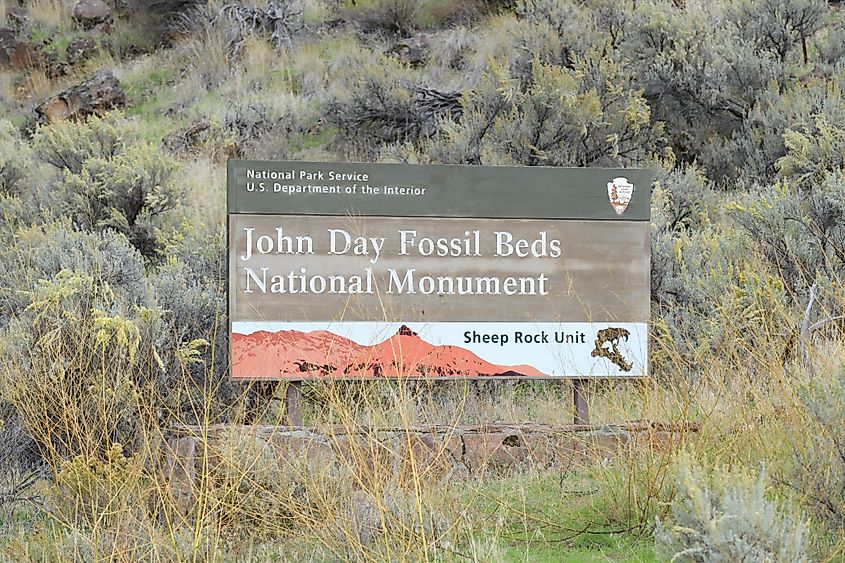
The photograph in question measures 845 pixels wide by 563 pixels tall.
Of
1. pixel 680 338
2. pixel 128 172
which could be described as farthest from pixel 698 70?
pixel 128 172

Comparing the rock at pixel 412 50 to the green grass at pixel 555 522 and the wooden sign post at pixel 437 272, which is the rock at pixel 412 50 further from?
the green grass at pixel 555 522

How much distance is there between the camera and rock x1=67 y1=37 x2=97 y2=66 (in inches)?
736

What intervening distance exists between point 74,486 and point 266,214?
208 cm

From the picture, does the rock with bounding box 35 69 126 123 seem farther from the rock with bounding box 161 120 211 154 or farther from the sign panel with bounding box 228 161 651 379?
the sign panel with bounding box 228 161 651 379

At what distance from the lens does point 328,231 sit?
21.6ft

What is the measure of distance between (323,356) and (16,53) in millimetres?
14878

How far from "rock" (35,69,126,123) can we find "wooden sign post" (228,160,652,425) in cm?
1005

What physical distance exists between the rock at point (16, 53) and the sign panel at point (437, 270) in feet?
45.9

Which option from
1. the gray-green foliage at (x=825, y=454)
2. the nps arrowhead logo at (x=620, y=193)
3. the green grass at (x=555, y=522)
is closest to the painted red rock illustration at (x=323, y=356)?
the green grass at (x=555, y=522)

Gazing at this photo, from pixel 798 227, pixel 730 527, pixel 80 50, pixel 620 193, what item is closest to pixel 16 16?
pixel 80 50

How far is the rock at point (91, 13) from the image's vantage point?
19.8 metres

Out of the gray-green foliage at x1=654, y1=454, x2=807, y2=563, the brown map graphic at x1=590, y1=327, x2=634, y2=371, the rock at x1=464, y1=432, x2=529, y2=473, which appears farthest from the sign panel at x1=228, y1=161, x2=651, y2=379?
the gray-green foliage at x1=654, y1=454, x2=807, y2=563

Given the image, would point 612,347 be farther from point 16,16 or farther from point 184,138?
point 16,16

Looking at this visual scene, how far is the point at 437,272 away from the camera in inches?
262
